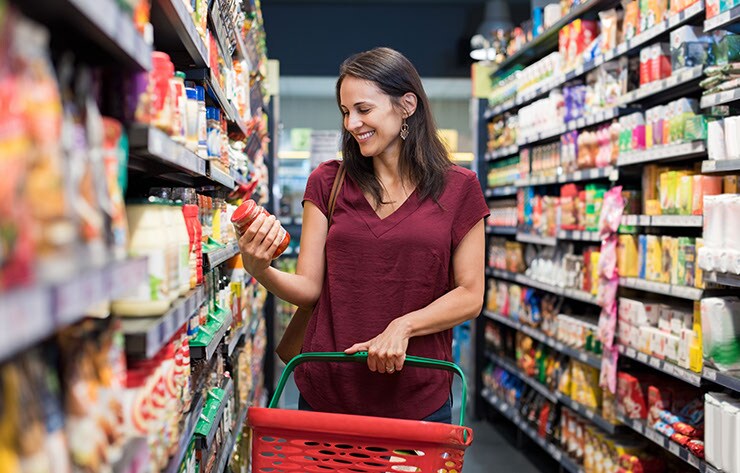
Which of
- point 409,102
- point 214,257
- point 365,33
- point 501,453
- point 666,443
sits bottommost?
point 501,453

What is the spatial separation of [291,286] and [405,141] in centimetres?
57

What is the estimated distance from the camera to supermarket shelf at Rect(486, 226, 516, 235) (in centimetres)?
614

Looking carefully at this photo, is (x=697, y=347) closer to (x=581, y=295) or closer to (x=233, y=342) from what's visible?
(x=581, y=295)

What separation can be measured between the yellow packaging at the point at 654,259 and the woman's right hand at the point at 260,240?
2280mm

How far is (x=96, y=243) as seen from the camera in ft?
3.32

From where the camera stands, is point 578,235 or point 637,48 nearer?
point 637,48

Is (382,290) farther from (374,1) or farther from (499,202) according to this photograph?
(374,1)

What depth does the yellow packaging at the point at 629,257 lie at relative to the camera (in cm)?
401

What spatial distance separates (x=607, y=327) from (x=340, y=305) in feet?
7.37

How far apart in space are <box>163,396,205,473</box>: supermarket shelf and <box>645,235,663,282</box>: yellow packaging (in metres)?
2.29

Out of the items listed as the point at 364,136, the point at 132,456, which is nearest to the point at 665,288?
the point at 364,136

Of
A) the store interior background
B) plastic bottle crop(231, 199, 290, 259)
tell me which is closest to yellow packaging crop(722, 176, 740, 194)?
plastic bottle crop(231, 199, 290, 259)

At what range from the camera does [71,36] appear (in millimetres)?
1299

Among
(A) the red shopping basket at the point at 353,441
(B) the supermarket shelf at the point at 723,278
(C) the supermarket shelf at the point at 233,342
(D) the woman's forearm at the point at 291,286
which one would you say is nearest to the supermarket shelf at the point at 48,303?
(A) the red shopping basket at the point at 353,441
